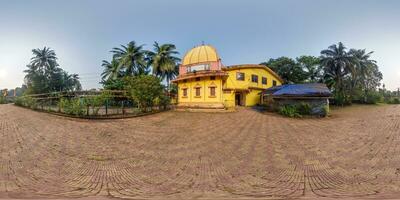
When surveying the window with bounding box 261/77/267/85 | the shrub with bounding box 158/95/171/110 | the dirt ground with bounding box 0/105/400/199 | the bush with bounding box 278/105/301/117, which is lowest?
the dirt ground with bounding box 0/105/400/199

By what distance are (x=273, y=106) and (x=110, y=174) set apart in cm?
1733

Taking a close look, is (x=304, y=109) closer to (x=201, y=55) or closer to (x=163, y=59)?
(x=201, y=55)

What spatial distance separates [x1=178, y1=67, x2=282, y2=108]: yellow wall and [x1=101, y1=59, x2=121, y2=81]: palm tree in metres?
13.9

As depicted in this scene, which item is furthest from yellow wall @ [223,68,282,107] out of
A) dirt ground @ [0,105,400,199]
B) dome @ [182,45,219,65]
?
dirt ground @ [0,105,400,199]

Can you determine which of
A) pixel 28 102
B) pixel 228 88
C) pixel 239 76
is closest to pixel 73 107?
pixel 28 102

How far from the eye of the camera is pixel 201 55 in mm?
21672

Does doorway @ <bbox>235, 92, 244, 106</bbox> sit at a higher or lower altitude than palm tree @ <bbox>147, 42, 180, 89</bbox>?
lower

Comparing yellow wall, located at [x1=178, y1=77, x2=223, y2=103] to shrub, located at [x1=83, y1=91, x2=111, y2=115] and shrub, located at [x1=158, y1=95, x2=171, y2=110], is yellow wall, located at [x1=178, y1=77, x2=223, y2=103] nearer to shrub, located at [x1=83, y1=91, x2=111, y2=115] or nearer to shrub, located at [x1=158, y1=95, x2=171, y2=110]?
shrub, located at [x1=158, y1=95, x2=171, y2=110]

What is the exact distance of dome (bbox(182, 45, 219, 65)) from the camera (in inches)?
837

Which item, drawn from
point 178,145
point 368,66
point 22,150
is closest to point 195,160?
point 178,145

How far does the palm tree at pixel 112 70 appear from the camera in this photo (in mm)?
32625

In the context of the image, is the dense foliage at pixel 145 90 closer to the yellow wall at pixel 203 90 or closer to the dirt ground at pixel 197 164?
the yellow wall at pixel 203 90

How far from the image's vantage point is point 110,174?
543 cm

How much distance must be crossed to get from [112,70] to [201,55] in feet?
64.0
